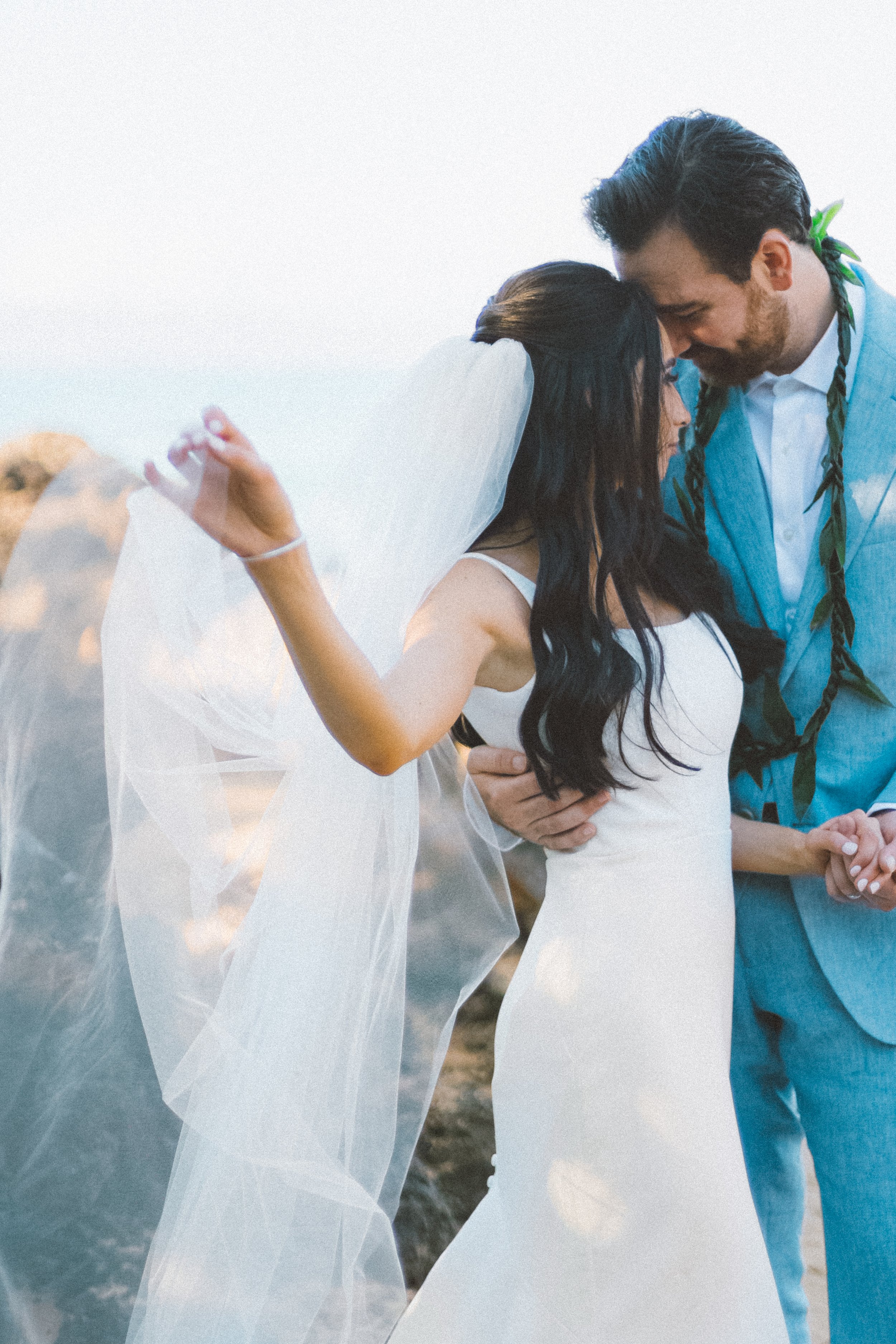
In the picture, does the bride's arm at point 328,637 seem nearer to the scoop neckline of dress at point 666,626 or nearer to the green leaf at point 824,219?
the scoop neckline of dress at point 666,626

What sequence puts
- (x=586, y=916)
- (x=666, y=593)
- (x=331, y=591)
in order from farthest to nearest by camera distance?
(x=666, y=593)
(x=586, y=916)
(x=331, y=591)

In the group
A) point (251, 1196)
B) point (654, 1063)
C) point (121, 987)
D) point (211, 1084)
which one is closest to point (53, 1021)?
point (121, 987)

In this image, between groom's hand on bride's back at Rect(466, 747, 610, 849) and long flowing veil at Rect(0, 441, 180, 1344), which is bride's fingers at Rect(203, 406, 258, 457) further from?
groom's hand on bride's back at Rect(466, 747, 610, 849)

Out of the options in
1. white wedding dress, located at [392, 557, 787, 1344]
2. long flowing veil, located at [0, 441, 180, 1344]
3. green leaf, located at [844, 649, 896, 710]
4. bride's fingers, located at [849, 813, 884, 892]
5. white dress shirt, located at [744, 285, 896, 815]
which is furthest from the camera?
white dress shirt, located at [744, 285, 896, 815]

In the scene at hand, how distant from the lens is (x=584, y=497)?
2.04 meters

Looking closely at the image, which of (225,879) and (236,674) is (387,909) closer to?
(225,879)

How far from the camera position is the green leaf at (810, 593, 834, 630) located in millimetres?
2115

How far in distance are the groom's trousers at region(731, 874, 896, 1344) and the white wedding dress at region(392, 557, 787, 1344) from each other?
0.79 ft

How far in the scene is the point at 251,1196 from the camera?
1.73 metres

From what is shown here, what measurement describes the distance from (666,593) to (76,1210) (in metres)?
1.40

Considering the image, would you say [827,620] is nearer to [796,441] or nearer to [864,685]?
[864,685]

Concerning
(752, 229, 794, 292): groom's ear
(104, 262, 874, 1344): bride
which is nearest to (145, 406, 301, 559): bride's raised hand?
(104, 262, 874, 1344): bride

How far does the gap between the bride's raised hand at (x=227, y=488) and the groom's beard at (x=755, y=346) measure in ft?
4.46

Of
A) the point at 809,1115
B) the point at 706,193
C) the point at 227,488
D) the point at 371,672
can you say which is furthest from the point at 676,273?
the point at 809,1115
